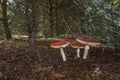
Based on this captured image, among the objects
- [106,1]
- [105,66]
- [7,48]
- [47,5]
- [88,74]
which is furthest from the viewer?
[47,5]

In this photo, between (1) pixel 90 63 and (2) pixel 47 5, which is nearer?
(1) pixel 90 63

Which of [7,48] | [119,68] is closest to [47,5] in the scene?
[7,48]

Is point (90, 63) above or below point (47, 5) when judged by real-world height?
below

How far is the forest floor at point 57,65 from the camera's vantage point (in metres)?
3.40

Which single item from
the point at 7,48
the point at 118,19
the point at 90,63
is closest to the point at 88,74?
the point at 90,63

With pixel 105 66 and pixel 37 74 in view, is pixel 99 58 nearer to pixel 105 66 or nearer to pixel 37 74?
pixel 105 66

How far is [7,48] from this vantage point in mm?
4887

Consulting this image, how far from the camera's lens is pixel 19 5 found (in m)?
7.67

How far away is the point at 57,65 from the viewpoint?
3.75 m

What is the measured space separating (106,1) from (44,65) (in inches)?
57.6

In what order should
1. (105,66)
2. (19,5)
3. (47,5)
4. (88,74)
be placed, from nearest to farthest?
(88,74)
(105,66)
(19,5)
(47,5)

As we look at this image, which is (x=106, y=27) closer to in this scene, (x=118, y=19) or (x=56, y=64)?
(x=118, y=19)

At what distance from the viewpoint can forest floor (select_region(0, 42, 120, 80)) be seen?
11.2 feet

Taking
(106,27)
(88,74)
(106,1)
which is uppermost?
(106,1)
